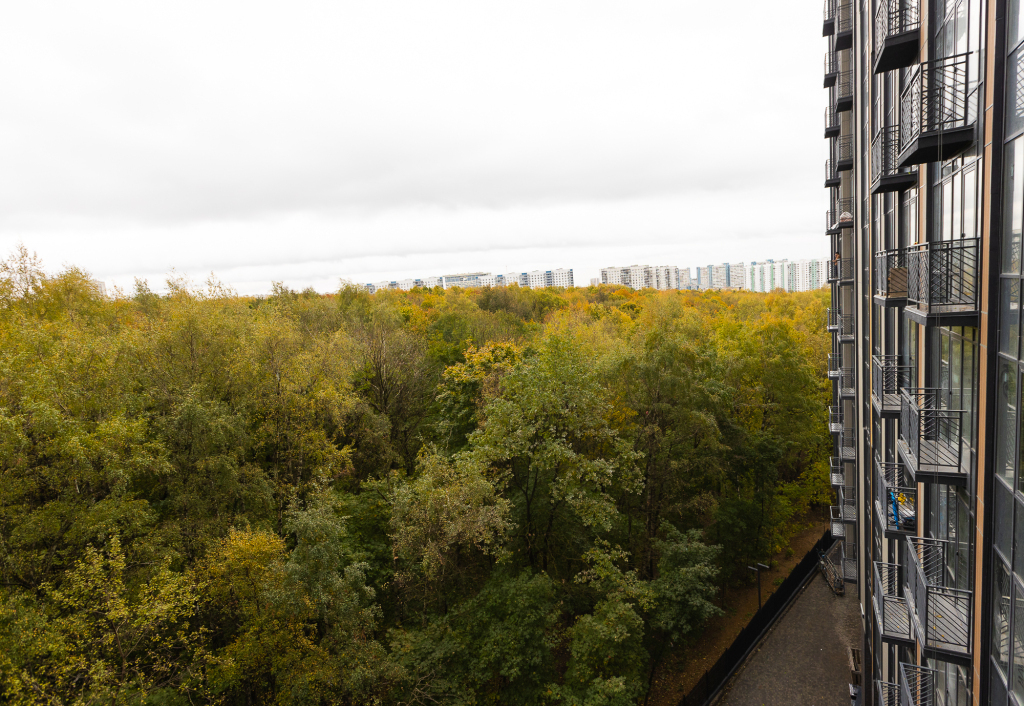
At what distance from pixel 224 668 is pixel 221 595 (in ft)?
5.91

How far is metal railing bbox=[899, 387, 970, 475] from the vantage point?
756 cm

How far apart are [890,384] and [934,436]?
4161mm

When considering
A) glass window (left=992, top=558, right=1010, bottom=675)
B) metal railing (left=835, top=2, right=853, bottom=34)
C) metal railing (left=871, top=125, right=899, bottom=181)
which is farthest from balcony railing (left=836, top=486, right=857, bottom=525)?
metal railing (left=835, top=2, right=853, bottom=34)

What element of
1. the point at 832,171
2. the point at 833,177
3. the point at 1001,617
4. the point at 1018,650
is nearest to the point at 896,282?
the point at 1001,617

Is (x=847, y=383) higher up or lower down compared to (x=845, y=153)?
lower down

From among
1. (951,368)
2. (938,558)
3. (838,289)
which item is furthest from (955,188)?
(838,289)

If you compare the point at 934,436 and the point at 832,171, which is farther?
the point at 832,171

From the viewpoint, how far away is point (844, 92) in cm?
1977

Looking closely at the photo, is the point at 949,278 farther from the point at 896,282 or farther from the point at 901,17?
the point at 901,17

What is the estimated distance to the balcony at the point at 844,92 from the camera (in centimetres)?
1920

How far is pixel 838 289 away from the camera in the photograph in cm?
2230

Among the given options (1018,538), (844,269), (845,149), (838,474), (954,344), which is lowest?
(838,474)

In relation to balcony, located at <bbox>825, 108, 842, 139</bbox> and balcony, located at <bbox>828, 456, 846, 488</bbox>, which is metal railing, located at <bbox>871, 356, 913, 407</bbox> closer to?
balcony, located at <bbox>828, 456, 846, 488</bbox>

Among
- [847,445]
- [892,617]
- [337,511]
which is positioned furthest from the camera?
[847,445]
